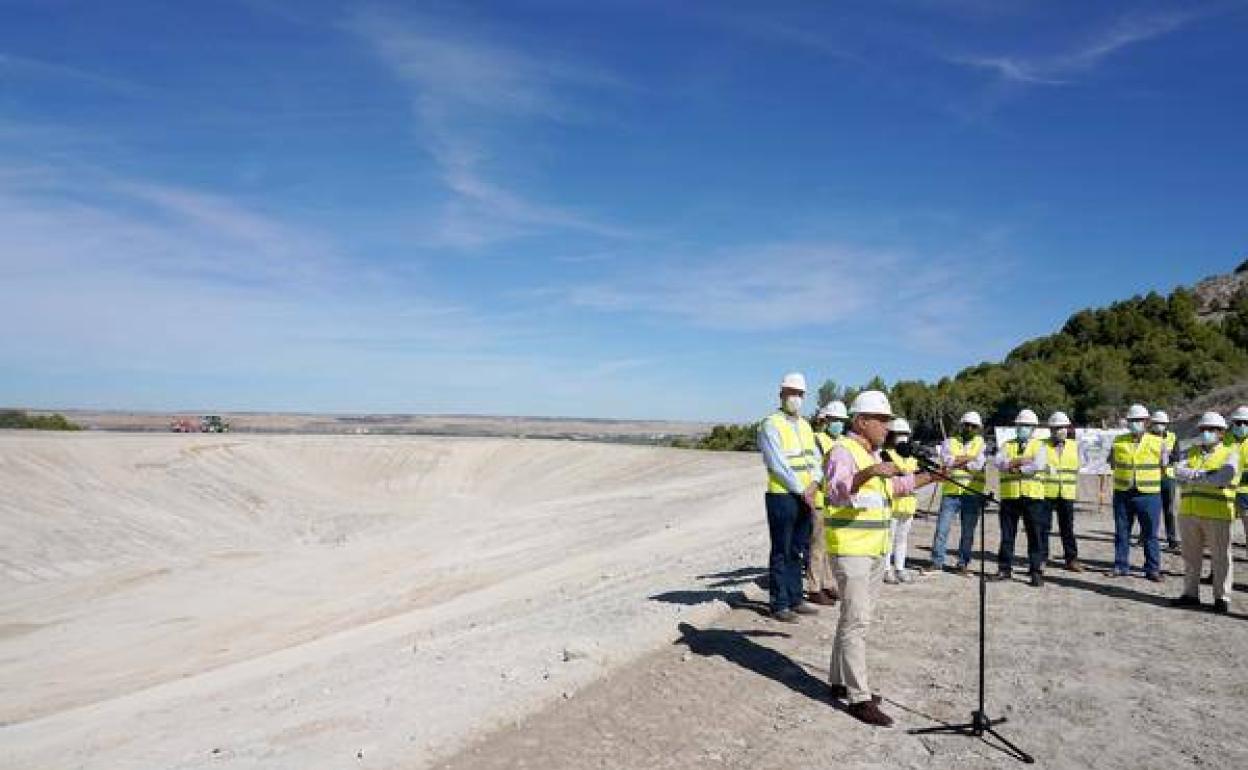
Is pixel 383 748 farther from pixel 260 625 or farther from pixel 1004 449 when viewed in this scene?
pixel 260 625

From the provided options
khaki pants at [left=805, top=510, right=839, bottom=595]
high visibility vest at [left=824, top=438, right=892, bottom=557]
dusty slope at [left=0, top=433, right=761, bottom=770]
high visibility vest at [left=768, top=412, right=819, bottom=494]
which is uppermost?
high visibility vest at [left=768, top=412, right=819, bottom=494]

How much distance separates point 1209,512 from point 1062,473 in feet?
6.76

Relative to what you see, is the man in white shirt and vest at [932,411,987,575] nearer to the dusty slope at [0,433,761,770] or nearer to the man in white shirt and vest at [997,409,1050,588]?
the man in white shirt and vest at [997,409,1050,588]

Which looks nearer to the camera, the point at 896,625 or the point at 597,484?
the point at 896,625

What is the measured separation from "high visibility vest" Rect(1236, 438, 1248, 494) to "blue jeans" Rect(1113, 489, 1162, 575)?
44.6 inches

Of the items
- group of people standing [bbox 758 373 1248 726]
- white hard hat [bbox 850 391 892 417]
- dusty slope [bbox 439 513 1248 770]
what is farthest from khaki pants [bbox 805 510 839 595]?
white hard hat [bbox 850 391 892 417]

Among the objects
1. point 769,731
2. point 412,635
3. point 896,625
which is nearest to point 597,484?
point 412,635

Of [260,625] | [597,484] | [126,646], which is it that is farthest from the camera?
[597,484]

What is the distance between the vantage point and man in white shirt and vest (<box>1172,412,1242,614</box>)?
1002cm

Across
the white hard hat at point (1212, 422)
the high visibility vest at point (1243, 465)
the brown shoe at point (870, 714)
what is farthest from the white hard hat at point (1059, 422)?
the brown shoe at point (870, 714)

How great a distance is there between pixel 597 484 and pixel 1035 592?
1127 inches

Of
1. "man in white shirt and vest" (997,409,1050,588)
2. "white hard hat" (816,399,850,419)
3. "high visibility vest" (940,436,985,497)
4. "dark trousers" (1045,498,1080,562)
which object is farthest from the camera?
"high visibility vest" (940,436,985,497)

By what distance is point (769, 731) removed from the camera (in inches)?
247

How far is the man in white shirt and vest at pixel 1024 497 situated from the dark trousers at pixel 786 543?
143 inches
